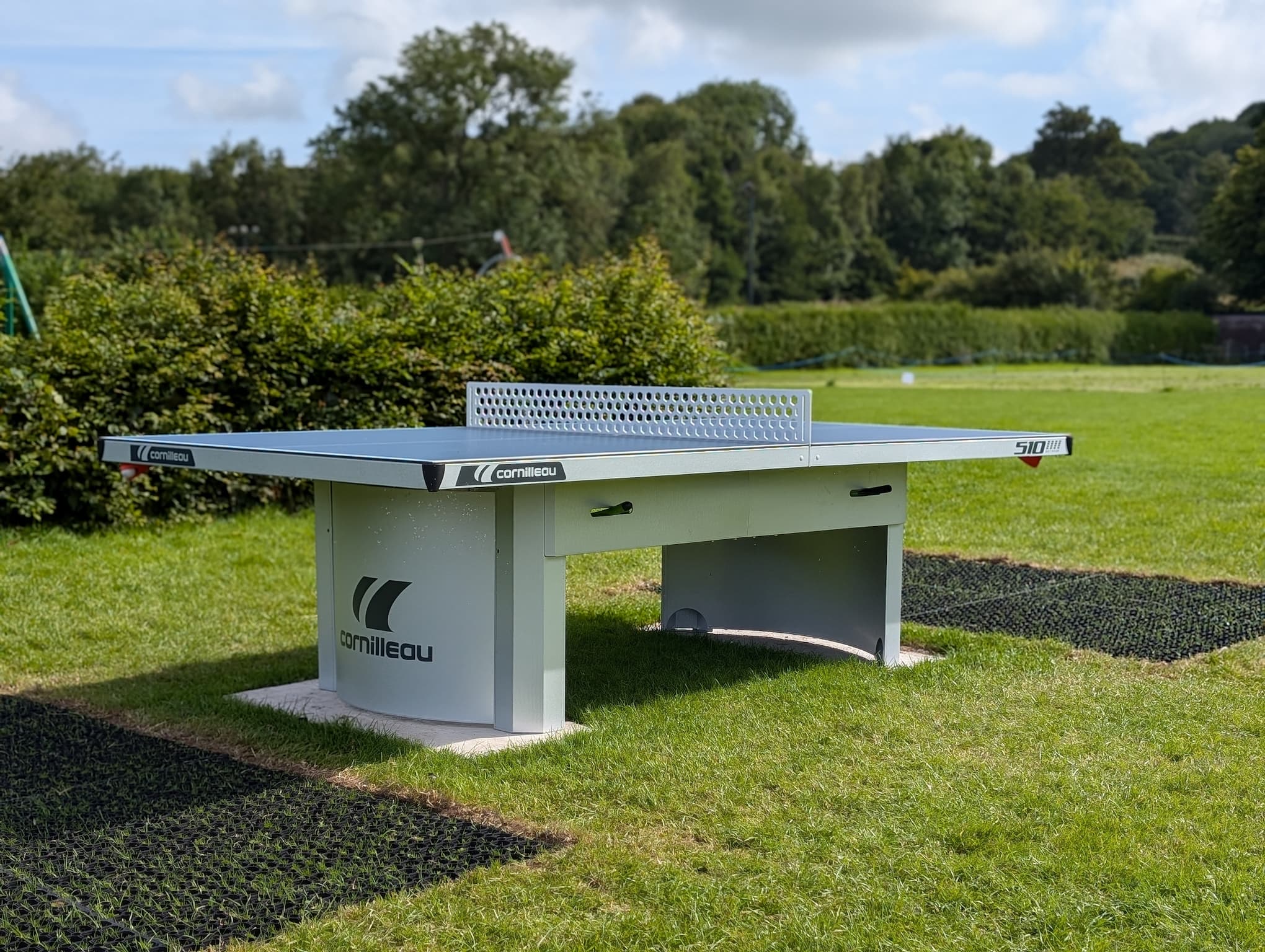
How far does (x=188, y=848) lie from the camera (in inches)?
167

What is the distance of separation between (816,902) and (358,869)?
133cm

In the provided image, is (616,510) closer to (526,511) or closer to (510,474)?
(526,511)

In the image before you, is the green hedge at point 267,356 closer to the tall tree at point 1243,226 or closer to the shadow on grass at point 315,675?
the shadow on grass at point 315,675

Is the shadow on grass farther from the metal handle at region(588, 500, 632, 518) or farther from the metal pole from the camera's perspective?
the metal pole

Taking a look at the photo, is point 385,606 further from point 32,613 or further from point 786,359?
point 786,359

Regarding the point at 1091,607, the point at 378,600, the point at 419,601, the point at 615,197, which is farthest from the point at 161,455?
the point at 615,197

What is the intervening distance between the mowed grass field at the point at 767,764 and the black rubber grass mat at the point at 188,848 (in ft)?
0.64

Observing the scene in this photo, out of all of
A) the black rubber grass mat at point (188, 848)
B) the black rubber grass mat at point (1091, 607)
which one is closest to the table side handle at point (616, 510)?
the black rubber grass mat at point (188, 848)

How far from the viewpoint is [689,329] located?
13.3 meters

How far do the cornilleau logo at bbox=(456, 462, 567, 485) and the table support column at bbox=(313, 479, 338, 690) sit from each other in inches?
67.1

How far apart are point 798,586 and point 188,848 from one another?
12.7ft

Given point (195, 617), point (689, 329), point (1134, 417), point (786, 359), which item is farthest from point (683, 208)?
point (195, 617)

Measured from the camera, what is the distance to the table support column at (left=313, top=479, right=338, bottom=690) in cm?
616

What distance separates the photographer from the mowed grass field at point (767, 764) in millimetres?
3650
